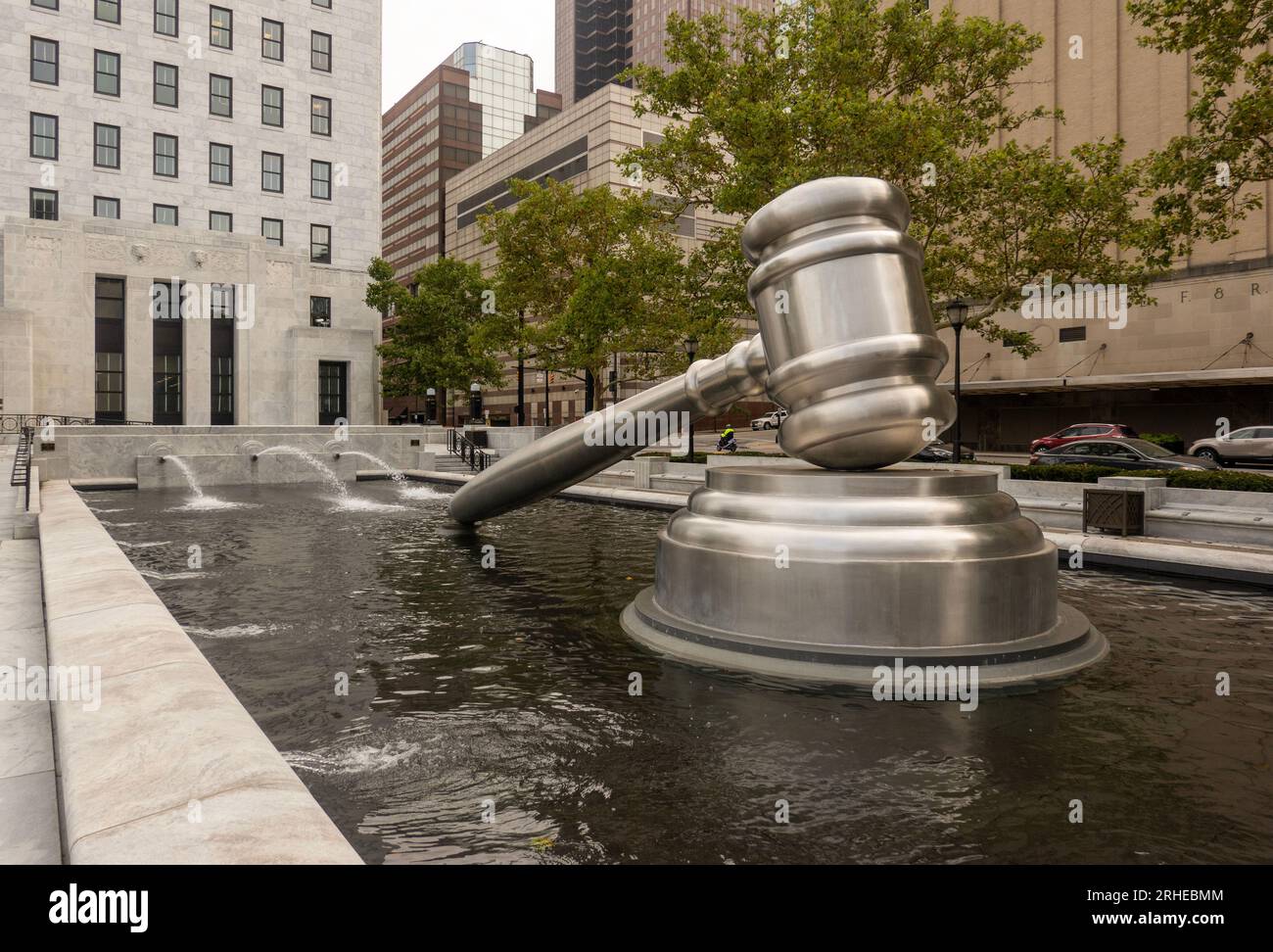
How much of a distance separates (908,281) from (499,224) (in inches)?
1315

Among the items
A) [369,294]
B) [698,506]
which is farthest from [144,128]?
[698,506]

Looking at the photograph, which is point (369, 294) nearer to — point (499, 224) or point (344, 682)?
point (499, 224)

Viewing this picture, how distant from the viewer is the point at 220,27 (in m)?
37.3

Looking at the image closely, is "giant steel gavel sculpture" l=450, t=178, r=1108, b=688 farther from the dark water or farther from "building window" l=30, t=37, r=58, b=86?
"building window" l=30, t=37, r=58, b=86

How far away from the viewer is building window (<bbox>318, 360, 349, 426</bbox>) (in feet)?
123

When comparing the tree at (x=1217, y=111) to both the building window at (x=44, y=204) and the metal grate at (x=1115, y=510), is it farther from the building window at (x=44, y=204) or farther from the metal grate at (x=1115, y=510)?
the building window at (x=44, y=204)

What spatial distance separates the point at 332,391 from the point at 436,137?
2992 inches

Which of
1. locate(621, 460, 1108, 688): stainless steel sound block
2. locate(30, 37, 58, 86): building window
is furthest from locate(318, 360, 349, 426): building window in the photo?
locate(621, 460, 1108, 688): stainless steel sound block

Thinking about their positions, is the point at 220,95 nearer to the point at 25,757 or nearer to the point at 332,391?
the point at 332,391

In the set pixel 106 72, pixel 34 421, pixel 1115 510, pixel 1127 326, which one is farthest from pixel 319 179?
pixel 1115 510

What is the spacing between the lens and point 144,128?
3525 centimetres

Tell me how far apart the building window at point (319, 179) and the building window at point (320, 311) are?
522 cm

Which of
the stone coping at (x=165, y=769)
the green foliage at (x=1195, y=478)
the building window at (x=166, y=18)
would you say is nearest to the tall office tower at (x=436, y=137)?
the building window at (x=166, y=18)

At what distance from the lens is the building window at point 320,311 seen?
127 ft
